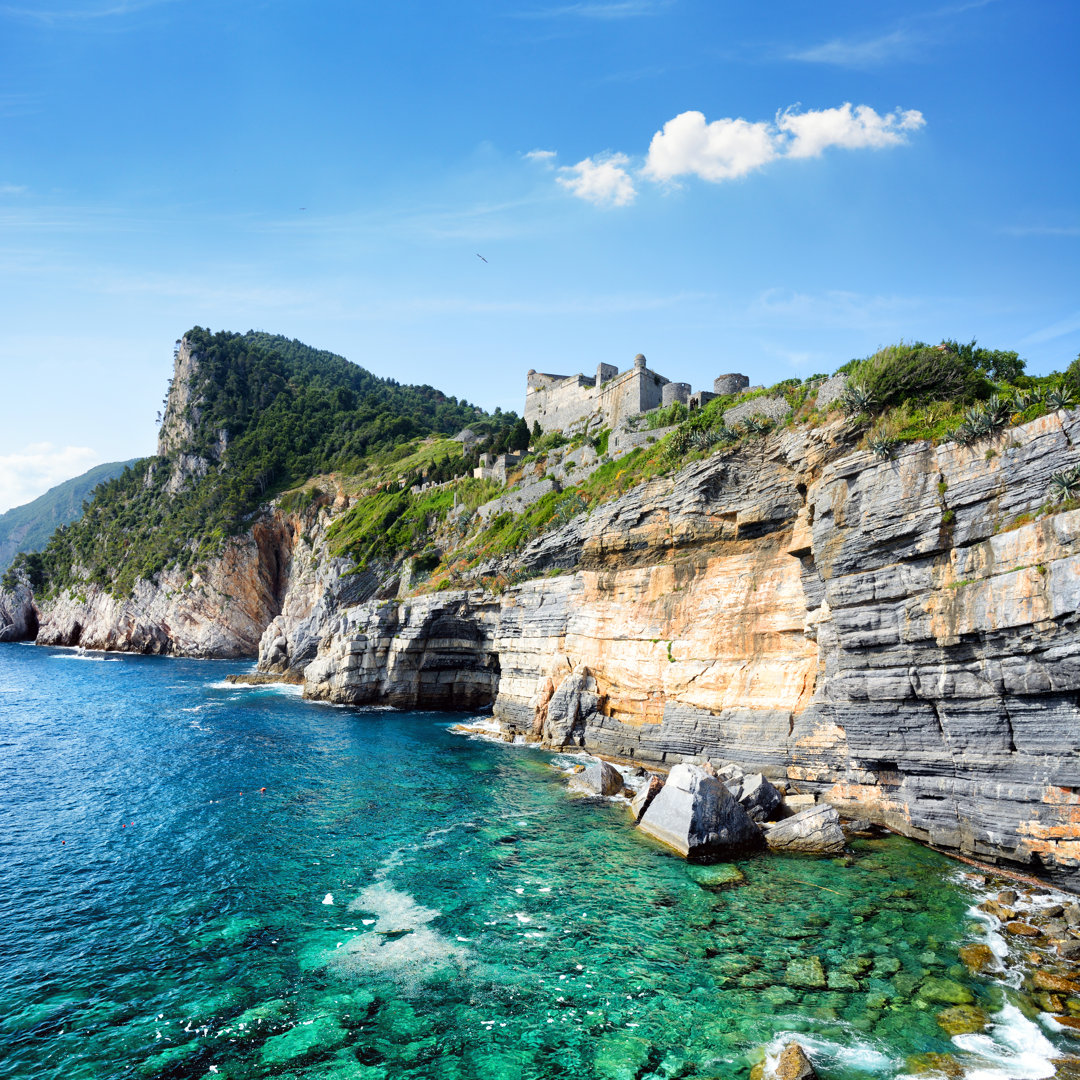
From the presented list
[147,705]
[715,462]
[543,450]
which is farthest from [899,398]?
[147,705]

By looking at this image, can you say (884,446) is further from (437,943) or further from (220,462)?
(220,462)

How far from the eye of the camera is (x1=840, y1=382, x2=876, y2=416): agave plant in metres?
20.9

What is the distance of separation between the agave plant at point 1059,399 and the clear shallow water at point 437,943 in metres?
12.3

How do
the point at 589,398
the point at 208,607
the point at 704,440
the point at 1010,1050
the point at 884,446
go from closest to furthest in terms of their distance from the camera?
the point at 1010,1050, the point at 884,446, the point at 704,440, the point at 589,398, the point at 208,607

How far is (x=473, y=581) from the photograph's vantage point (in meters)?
44.1

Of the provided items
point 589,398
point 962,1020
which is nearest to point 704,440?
point 962,1020

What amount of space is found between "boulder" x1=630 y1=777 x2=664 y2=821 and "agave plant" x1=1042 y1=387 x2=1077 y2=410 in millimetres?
15649

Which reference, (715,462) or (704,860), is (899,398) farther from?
(704,860)

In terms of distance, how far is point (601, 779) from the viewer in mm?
23859

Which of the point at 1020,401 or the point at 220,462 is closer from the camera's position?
the point at 1020,401

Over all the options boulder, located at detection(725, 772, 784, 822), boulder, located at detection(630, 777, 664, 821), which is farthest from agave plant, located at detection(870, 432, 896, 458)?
boulder, located at detection(630, 777, 664, 821)

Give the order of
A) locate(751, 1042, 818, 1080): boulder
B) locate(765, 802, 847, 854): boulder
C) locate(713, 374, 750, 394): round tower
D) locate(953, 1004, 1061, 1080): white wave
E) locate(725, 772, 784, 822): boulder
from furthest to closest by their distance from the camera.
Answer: locate(713, 374, 750, 394): round tower
locate(725, 772, 784, 822): boulder
locate(765, 802, 847, 854): boulder
locate(953, 1004, 1061, 1080): white wave
locate(751, 1042, 818, 1080): boulder

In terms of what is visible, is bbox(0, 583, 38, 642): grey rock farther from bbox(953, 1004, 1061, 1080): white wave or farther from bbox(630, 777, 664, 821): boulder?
bbox(953, 1004, 1061, 1080): white wave

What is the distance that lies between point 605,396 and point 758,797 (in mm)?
41128
